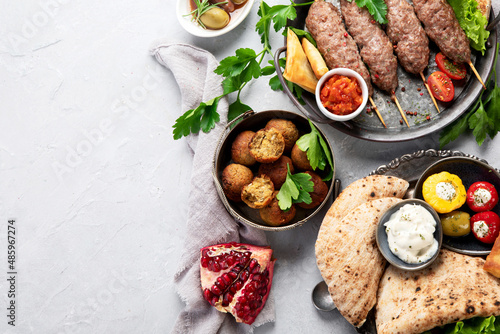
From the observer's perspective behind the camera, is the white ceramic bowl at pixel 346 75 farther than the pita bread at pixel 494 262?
Yes

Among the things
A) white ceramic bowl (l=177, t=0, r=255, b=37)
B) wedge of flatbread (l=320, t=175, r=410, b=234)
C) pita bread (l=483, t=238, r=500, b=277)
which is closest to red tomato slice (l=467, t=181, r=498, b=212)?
pita bread (l=483, t=238, r=500, b=277)

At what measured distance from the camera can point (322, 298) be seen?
355 cm

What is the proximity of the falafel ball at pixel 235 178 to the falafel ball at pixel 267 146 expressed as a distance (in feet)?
0.52

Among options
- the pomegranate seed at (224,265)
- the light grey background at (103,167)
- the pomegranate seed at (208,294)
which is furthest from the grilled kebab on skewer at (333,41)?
the pomegranate seed at (208,294)

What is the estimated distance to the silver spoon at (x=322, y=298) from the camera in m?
3.53

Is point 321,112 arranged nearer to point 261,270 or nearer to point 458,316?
point 261,270

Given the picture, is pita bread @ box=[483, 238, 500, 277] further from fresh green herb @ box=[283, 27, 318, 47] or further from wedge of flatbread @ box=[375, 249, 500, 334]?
fresh green herb @ box=[283, 27, 318, 47]

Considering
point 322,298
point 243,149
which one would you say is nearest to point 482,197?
point 322,298

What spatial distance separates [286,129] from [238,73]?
586 millimetres

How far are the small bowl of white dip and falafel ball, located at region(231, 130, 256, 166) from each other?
1.10m

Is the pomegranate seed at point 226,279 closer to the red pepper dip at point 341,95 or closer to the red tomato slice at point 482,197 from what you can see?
the red pepper dip at point 341,95

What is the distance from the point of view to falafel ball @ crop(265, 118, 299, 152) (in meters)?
3.42

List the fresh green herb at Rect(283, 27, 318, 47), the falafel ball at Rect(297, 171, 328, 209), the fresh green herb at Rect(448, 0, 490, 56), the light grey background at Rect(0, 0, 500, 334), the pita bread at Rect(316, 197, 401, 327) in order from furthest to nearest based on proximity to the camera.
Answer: the light grey background at Rect(0, 0, 500, 334)
the fresh green herb at Rect(283, 27, 318, 47)
the falafel ball at Rect(297, 171, 328, 209)
the fresh green herb at Rect(448, 0, 490, 56)
the pita bread at Rect(316, 197, 401, 327)

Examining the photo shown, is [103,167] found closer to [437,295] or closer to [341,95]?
[341,95]
